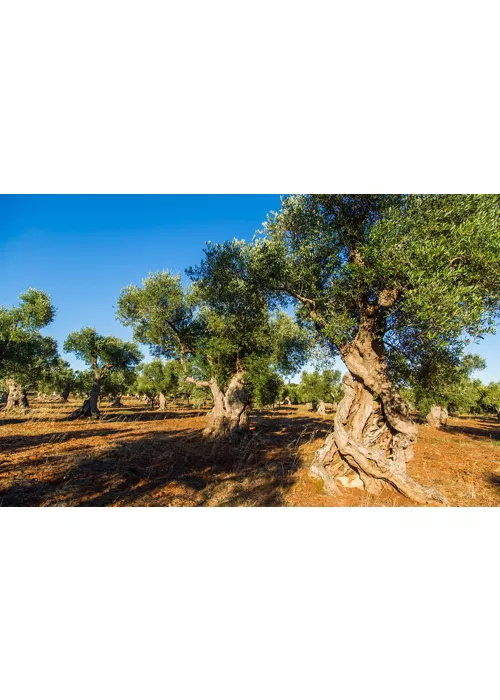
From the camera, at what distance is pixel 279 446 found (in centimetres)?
1633

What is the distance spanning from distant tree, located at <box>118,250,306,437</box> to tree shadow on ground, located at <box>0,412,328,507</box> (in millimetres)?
5616

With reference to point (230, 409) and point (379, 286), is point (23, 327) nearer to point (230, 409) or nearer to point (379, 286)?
point (230, 409)

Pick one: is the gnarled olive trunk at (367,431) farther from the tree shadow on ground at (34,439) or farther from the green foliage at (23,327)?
the green foliage at (23,327)

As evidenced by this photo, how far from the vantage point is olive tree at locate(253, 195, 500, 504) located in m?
7.56

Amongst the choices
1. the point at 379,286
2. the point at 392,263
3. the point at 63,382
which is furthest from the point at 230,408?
the point at 63,382

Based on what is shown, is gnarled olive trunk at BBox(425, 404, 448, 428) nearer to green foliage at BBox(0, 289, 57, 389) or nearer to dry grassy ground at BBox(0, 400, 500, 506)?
dry grassy ground at BBox(0, 400, 500, 506)

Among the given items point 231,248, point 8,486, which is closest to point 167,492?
point 8,486

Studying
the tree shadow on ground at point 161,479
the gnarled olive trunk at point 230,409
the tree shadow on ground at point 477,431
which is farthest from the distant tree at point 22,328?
the tree shadow on ground at point 477,431

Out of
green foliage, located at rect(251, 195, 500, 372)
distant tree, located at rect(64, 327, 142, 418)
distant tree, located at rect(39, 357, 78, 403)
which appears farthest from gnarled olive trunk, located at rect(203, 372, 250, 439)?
distant tree, located at rect(39, 357, 78, 403)

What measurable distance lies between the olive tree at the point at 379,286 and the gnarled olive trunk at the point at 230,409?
9856 millimetres

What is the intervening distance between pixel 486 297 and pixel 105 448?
17028mm

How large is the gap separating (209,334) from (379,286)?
43.5 feet

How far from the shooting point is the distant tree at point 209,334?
17.5 metres
